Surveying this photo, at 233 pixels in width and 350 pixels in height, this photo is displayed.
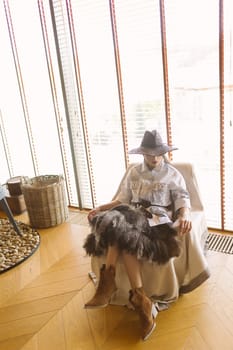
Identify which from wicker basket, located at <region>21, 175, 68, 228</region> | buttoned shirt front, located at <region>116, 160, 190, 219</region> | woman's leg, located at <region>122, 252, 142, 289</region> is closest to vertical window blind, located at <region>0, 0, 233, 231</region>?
wicker basket, located at <region>21, 175, 68, 228</region>

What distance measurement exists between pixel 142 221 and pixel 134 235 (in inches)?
4.5

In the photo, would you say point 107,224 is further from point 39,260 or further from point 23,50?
point 23,50

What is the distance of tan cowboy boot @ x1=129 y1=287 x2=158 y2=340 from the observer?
1.66 metres

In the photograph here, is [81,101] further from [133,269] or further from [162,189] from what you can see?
[133,269]

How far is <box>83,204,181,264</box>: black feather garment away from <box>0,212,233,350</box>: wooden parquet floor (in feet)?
1.17

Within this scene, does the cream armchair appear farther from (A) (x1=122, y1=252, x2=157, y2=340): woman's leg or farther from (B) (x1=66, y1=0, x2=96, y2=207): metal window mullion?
(B) (x1=66, y1=0, x2=96, y2=207): metal window mullion

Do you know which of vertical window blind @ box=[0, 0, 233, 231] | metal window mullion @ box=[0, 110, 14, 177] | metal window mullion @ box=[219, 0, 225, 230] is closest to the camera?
metal window mullion @ box=[219, 0, 225, 230]

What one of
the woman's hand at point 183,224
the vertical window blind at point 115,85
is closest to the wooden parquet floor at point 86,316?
the woman's hand at point 183,224

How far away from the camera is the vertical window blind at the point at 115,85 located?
2.24 meters

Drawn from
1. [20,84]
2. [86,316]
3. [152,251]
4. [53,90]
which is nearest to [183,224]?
[152,251]

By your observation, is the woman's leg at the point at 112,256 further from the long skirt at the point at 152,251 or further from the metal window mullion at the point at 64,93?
the metal window mullion at the point at 64,93

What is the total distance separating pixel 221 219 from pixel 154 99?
1.07 metres

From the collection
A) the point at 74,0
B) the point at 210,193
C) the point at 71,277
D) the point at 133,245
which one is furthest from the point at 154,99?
the point at 71,277

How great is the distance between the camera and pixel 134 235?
5.64 feet
